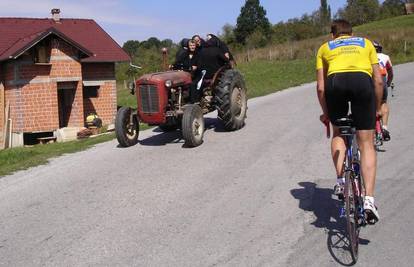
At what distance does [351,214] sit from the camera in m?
4.71

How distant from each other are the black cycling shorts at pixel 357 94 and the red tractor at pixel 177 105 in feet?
17.1

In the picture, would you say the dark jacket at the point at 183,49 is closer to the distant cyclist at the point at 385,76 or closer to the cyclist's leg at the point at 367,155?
the distant cyclist at the point at 385,76

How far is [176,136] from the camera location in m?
11.8

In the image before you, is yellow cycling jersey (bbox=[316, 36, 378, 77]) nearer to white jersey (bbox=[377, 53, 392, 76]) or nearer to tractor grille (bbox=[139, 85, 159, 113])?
white jersey (bbox=[377, 53, 392, 76])

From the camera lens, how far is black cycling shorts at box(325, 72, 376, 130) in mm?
4945

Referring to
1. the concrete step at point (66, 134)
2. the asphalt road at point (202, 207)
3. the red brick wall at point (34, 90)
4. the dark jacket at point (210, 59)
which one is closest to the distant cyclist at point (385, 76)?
the asphalt road at point (202, 207)

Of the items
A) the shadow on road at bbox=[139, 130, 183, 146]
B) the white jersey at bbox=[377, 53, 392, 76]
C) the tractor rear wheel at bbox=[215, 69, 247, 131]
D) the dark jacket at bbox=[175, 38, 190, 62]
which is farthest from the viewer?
the dark jacket at bbox=[175, 38, 190, 62]

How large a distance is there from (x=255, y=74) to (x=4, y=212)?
2968cm

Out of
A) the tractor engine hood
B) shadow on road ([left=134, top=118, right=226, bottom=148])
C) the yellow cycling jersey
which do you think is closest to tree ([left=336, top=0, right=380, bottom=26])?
shadow on road ([left=134, top=118, right=226, bottom=148])

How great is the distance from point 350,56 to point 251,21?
9582 cm

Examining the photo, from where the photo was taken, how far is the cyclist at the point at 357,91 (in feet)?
16.3

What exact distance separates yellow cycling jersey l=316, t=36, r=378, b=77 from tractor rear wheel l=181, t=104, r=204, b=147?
5.07m

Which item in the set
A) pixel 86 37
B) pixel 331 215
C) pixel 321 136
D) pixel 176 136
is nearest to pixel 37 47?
pixel 86 37

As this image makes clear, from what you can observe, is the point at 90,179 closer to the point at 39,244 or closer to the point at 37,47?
the point at 39,244
